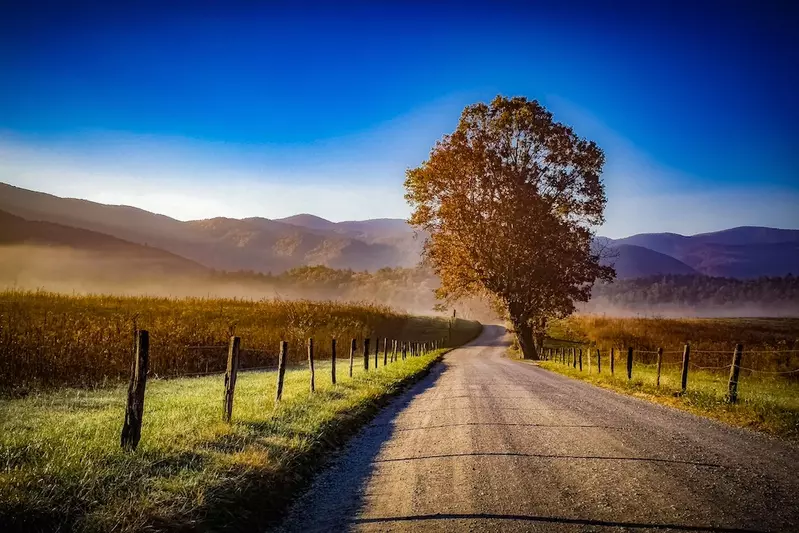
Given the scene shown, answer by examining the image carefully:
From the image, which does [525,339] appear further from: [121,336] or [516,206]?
[121,336]

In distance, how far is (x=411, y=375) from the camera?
20.7 metres

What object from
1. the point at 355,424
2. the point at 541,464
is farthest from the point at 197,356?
the point at 541,464

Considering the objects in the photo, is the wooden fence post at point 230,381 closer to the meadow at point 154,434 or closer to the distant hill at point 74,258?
the meadow at point 154,434

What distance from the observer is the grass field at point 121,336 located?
13586 millimetres

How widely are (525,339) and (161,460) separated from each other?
113 feet

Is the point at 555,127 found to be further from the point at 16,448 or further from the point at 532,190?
the point at 16,448

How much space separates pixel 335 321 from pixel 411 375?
2027 centimetres

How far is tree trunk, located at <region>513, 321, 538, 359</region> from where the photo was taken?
37.5 meters

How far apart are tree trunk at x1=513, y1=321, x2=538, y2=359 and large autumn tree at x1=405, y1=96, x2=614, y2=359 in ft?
9.54

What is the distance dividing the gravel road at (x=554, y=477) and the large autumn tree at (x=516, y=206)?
2302 cm

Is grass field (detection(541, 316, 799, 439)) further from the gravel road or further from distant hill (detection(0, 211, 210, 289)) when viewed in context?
distant hill (detection(0, 211, 210, 289))

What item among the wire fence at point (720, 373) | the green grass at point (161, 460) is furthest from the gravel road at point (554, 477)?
the wire fence at point (720, 373)

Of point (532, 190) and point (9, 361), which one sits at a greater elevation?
point (532, 190)

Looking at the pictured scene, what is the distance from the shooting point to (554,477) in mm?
6488
